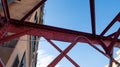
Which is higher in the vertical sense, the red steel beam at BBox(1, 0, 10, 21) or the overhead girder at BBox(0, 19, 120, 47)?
the red steel beam at BBox(1, 0, 10, 21)

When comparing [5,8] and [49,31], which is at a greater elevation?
[5,8]

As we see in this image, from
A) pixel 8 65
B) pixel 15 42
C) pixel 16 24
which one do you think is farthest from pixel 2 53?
pixel 16 24

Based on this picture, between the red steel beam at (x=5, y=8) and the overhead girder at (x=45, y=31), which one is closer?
the red steel beam at (x=5, y=8)

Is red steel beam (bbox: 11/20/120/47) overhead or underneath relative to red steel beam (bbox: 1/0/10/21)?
underneath

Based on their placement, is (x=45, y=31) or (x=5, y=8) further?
(x=45, y=31)

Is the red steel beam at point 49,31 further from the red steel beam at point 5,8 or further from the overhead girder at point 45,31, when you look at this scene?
the red steel beam at point 5,8

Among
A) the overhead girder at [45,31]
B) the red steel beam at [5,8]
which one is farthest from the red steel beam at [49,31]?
the red steel beam at [5,8]

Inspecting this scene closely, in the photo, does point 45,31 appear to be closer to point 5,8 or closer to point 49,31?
point 49,31

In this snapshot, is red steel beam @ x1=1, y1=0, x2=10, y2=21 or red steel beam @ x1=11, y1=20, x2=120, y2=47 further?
red steel beam @ x1=11, y1=20, x2=120, y2=47

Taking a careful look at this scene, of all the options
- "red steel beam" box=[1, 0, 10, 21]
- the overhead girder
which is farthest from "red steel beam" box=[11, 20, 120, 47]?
"red steel beam" box=[1, 0, 10, 21]

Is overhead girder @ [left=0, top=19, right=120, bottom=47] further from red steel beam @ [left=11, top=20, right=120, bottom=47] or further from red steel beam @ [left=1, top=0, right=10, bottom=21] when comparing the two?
red steel beam @ [left=1, top=0, right=10, bottom=21]

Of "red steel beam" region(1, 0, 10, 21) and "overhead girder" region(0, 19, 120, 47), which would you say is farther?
"overhead girder" region(0, 19, 120, 47)

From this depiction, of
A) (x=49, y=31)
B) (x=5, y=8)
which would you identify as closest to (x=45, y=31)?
(x=49, y=31)

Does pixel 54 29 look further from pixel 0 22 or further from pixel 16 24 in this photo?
pixel 0 22
